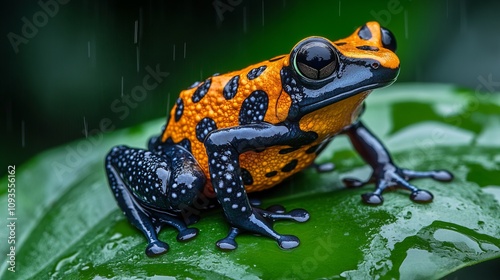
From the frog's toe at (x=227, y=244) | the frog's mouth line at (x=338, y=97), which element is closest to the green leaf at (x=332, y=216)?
the frog's toe at (x=227, y=244)

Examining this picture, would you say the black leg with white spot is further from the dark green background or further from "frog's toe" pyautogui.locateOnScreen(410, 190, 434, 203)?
the dark green background

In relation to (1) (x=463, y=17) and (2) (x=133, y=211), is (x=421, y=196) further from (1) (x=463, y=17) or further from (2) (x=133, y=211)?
(1) (x=463, y=17)

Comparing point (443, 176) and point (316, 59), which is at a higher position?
point (316, 59)

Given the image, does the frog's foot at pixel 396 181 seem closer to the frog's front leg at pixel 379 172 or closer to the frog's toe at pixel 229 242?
the frog's front leg at pixel 379 172

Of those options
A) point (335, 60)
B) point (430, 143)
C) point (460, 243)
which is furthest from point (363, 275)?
point (430, 143)

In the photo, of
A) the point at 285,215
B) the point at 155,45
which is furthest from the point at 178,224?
the point at 155,45

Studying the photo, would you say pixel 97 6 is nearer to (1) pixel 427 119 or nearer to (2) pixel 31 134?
(2) pixel 31 134

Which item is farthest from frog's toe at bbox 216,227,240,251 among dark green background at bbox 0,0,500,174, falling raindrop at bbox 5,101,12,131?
falling raindrop at bbox 5,101,12,131
